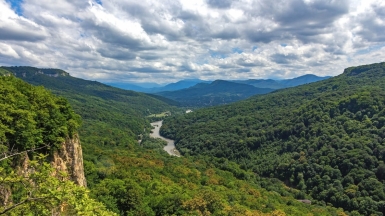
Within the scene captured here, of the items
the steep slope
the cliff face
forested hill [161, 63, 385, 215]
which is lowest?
forested hill [161, 63, 385, 215]

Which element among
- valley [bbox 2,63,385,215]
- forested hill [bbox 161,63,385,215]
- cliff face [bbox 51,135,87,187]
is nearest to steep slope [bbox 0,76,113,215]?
cliff face [bbox 51,135,87,187]

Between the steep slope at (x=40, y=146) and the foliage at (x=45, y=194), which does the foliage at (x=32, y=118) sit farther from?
the foliage at (x=45, y=194)

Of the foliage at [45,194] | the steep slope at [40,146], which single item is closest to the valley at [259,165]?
the steep slope at [40,146]

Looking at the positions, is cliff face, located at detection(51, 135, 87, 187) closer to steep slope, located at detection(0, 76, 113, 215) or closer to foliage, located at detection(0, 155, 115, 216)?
steep slope, located at detection(0, 76, 113, 215)

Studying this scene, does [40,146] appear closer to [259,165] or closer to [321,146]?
[259,165]

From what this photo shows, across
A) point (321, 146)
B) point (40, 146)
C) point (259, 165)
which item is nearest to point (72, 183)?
point (40, 146)

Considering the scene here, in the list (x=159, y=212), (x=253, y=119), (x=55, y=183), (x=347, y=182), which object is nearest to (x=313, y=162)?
(x=347, y=182)
